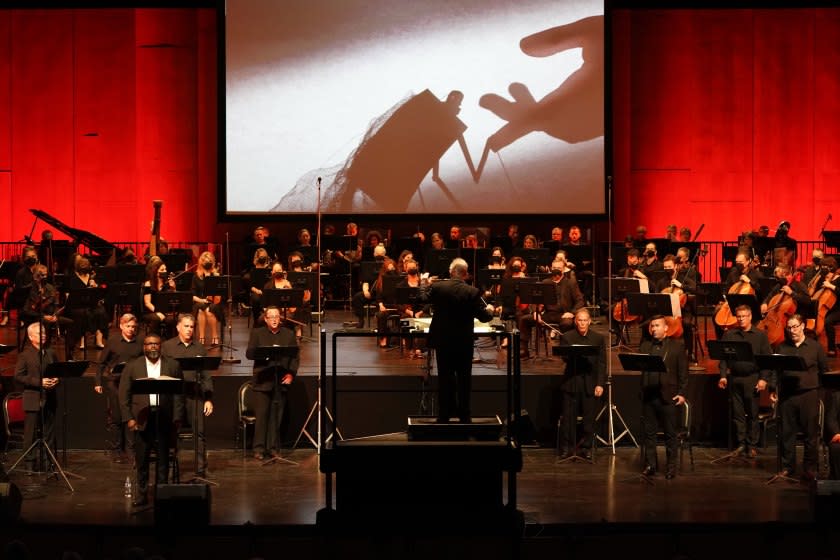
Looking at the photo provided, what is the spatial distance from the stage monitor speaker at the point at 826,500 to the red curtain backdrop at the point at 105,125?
1531cm

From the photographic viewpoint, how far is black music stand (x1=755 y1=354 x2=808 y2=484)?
1060 cm

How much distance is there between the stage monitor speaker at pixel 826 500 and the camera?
8.73 metres

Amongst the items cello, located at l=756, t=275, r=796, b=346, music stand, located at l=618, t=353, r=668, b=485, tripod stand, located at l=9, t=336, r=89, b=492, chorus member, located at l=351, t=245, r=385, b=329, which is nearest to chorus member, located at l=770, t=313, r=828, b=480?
music stand, located at l=618, t=353, r=668, b=485

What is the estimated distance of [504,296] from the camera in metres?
14.2

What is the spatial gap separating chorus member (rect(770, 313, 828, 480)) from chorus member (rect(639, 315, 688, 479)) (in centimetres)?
99

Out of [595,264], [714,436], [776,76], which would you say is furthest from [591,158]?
[714,436]

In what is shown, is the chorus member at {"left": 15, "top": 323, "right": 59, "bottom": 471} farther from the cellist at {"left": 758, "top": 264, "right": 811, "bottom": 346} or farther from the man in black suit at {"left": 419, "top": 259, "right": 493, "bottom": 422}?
the cellist at {"left": 758, "top": 264, "right": 811, "bottom": 346}

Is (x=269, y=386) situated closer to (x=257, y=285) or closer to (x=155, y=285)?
A: (x=155, y=285)

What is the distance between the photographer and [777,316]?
42.8 feet

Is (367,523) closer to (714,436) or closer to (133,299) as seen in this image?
(714,436)

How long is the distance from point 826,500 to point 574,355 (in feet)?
11.7

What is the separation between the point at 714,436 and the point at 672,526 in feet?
13.8

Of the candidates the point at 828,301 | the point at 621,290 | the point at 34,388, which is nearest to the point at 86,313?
the point at 34,388

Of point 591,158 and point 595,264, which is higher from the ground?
point 591,158
